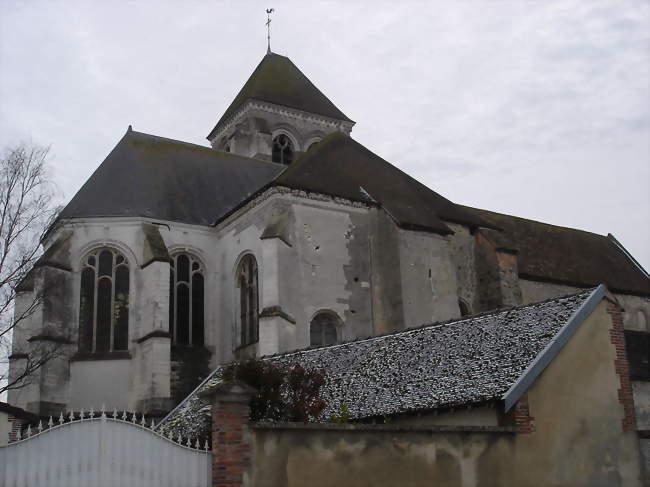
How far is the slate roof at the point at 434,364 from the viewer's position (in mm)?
12523

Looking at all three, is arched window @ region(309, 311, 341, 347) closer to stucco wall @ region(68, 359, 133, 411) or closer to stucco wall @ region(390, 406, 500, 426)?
stucco wall @ region(68, 359, 133, 411)

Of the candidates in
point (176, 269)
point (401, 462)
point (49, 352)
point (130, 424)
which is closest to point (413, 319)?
point (176, 269)

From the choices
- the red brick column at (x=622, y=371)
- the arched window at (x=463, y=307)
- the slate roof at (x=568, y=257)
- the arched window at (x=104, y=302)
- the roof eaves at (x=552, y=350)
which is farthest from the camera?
the slate roof at (x=568, y=257)

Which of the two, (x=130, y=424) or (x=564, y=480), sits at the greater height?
(x=130, y=424)

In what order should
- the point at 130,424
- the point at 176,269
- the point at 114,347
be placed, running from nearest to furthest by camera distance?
the point at 130,424 → the point at 114,347 → the point at 176,269

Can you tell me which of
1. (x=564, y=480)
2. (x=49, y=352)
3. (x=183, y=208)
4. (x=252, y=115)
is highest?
(x=252, y=115)

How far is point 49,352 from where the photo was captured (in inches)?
851

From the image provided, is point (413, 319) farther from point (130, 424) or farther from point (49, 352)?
point (130, 424)

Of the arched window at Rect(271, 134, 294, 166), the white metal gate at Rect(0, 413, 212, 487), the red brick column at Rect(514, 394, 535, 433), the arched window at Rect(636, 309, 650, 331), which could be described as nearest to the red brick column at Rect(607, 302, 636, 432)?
the red brick column at Rect(514, 394, 535, 433)

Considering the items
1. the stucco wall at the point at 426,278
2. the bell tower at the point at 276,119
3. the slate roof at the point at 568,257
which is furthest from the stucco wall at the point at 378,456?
the bell tower at the point at 276,119

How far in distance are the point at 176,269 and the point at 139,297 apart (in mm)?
1787

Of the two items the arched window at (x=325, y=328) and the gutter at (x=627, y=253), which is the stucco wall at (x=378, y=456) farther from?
the gutter at (x=627, y=253)

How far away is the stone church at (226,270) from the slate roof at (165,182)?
0.06 meters

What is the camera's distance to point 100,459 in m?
9.04
